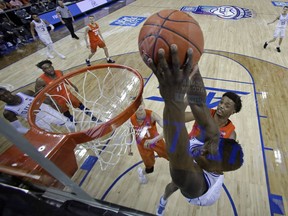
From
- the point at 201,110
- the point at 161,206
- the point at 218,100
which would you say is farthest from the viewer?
the point at 218,100

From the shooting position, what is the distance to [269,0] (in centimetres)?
1134

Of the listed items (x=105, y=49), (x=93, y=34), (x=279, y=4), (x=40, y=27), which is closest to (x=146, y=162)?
(x=105, y=49)

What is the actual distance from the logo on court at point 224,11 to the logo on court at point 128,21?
2287 millimetres

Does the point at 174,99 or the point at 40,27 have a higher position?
the point at 174,99

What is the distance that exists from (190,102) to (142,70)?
4.14m

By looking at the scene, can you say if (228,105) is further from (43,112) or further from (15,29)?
(15,29)

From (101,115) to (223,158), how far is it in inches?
62.9

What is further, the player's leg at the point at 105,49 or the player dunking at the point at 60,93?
the player's leg at the point at 105,49

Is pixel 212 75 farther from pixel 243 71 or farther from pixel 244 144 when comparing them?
pixel 244 144

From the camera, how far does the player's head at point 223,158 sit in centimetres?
144

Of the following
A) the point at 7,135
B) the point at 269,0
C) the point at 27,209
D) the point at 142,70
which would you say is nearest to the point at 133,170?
the point at 27,209

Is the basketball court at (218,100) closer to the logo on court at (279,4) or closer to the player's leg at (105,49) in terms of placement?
the player's leg at (105,49)

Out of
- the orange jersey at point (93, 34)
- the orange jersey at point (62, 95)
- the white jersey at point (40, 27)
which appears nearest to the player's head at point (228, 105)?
the orange jersey at point (62, 95)

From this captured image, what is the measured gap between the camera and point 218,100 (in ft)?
13.0
